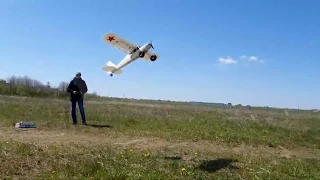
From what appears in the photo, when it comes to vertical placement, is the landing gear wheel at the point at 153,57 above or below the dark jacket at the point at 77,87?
above

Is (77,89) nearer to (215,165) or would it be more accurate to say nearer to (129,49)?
(129,49)

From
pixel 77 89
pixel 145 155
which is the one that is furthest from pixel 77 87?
pixel 145 155

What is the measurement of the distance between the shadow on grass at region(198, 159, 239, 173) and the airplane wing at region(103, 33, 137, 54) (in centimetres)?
755

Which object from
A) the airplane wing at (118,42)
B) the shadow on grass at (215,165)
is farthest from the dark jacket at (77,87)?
the shadow on grass at (215,165)

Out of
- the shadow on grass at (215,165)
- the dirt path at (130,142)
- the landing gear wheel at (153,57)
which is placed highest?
the landing gear wheel at (153,57)

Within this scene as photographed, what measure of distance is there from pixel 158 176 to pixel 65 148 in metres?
2.99

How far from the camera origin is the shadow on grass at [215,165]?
6.91 metres

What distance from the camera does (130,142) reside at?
31.6 ft

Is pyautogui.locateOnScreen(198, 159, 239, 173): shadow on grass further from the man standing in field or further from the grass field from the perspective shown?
the man standing in field

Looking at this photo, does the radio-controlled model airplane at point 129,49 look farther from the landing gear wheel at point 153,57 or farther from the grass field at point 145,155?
the grass field at point 145,155

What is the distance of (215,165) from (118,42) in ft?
27.3

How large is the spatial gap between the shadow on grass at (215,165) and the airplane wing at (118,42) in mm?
7545

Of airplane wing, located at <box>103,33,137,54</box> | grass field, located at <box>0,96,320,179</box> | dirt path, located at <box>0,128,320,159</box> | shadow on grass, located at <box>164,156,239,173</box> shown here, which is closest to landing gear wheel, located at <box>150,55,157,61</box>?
airplane wing, located at <box>103,33,137,54</box>

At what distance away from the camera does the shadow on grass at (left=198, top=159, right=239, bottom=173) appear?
6914mm
